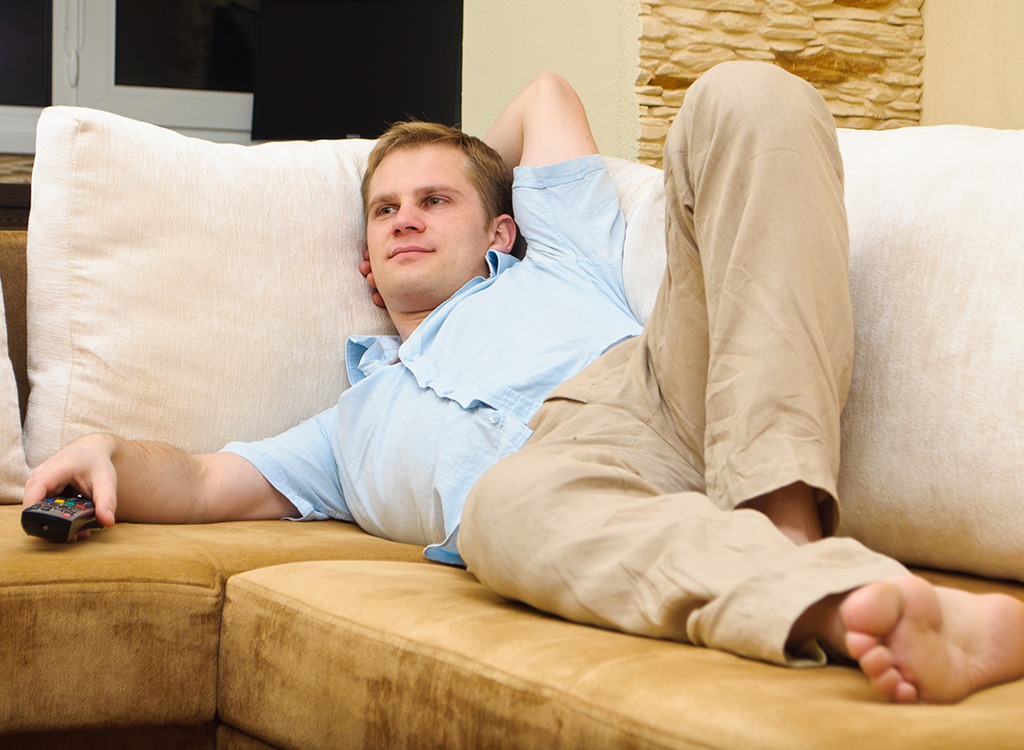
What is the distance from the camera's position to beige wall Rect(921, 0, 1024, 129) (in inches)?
131

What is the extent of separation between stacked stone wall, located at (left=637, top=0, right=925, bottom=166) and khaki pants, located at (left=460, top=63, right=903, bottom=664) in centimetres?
230

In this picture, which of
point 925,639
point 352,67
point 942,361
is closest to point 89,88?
point 352,67

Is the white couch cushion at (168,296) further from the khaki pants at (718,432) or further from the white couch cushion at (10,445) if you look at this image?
the khaki pants at (718,432)

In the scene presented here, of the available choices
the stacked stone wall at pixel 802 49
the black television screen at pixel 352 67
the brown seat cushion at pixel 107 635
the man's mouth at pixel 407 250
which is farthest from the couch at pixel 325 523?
the black television screen at pixel 352 67

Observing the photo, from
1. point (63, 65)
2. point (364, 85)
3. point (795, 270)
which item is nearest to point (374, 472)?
point (795, 270)

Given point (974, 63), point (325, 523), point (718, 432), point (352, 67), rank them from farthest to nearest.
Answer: point (352, 67)
point (974, 63)
point (325, 523)
point (718, 432)

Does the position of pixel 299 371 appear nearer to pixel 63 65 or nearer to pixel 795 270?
pixel 795 270

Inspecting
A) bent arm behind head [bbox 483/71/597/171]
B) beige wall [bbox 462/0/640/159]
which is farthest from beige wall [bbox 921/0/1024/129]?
bent arm behind head [bbox 483/71/597/171]

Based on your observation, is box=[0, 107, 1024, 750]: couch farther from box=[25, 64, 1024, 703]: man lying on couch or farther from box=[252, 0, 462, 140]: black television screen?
box=[252, 0, 462, 140]: black television screen

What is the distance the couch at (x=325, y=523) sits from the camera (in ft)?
2.83

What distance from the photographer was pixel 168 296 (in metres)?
1.71

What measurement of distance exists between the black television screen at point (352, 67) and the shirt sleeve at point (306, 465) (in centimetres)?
284

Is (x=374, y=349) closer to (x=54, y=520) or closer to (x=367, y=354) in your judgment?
(x=367, y=354)

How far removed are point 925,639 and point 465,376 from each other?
0.85m
